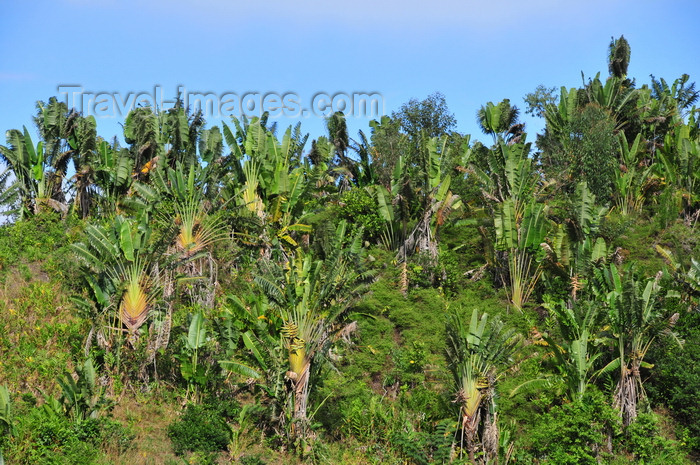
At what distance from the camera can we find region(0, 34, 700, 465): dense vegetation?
11.9 metres

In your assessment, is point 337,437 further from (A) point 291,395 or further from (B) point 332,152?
(B) point 332,152

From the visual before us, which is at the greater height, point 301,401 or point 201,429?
point 301,401

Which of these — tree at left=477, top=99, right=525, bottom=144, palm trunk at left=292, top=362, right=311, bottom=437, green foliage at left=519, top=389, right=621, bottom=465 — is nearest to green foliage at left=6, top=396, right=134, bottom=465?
palm trunk at left=292, top=362, right=311, bottom=437

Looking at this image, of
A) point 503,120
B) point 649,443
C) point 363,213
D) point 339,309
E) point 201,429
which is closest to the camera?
point 201,429

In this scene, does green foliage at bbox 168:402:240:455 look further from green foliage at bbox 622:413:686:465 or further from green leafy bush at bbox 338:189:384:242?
green leafy bush at bbox 338:189:384:242

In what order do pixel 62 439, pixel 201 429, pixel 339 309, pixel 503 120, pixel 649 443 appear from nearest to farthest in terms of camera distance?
1. pixel 62 439
2. pixel 201 429
3. pixel 649 443
4. pixel 339 309
5. pixel 503 120

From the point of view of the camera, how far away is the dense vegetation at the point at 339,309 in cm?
1186

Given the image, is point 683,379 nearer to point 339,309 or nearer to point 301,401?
point 339,309

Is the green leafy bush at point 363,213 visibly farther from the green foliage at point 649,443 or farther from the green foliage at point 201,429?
the green foliage at point 649,443

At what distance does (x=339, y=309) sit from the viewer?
41.4 ft

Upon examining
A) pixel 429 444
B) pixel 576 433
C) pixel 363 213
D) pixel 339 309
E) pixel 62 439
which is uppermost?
pixel 363 213

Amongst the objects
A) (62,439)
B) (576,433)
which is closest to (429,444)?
(576,433)

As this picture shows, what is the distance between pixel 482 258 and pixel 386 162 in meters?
5.66

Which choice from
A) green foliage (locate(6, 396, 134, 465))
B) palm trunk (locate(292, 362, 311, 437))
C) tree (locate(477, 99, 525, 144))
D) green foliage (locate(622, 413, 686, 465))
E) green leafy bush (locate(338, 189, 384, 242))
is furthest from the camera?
tree (locate(477, 99, 525, 144))
